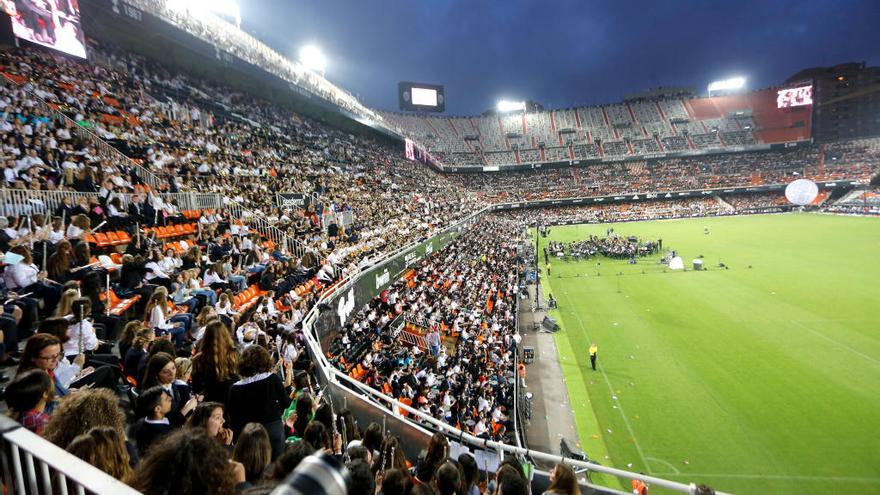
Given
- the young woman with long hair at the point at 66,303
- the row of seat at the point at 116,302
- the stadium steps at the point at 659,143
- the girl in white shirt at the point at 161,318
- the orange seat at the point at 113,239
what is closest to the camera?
the young woman with long hair at the point at 66,303

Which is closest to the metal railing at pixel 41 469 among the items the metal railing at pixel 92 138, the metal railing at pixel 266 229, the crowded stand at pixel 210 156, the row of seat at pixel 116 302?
the row of seat at pixel 116 302

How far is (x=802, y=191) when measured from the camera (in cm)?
5656

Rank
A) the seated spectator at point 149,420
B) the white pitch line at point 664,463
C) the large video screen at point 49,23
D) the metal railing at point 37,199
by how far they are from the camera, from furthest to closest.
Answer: the large video screen at point 49,23, the white pitch line at point 664,463, the metal railing at point 37,199, the seated spectator at point 149,420

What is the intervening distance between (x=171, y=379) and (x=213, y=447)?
2.41m

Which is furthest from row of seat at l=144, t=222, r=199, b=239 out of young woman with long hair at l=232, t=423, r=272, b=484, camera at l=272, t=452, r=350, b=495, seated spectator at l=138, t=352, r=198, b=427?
camera at l=272, t=452, r=350, b=495

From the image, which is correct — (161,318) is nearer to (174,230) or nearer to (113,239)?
(113,239)

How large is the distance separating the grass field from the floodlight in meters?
63.3

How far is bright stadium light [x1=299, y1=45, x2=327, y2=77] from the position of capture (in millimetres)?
40375

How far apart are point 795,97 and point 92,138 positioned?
322 feet

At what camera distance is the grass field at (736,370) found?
10641mm

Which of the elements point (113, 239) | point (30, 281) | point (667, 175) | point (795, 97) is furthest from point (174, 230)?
point (795, 97)

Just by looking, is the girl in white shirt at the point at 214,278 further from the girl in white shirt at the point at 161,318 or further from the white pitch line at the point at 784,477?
the white pitch line at the point at 784,477

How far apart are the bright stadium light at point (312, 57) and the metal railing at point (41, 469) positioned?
44.9 m

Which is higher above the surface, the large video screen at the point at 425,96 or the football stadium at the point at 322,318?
the large video screen at the point at 425,96
